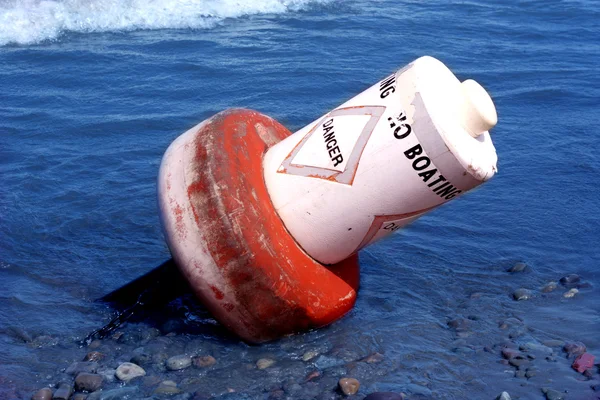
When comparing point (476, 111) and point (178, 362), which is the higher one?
point (476, 111)

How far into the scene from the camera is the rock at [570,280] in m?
5.00

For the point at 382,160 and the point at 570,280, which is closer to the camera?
the point at 382,160

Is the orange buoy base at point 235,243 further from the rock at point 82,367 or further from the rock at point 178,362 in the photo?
the rock at point 82,367

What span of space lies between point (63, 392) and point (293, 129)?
3854 millimetres

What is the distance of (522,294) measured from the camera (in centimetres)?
487

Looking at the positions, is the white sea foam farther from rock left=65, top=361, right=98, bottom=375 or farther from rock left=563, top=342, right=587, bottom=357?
rock left=563, top=342, right=587, bottom=357

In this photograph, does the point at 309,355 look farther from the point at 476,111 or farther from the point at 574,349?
the point at 476,111

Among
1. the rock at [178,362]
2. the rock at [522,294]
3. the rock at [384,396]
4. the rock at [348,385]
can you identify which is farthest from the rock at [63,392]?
the rock at [522,294]

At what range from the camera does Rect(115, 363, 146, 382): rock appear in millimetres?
3962

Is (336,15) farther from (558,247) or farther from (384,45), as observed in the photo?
(558,247)

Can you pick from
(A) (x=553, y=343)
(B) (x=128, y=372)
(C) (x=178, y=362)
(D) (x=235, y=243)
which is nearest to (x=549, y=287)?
(A) (x=553, y=343)

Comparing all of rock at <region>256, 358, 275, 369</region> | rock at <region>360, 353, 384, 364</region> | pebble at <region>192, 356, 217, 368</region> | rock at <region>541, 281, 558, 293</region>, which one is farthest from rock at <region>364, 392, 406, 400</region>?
rock at <region>541, 281, 558, 293</region>

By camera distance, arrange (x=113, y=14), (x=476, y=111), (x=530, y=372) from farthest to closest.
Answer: (x=113, y=14)
(x=530, y=372)
(x=476, y=111)

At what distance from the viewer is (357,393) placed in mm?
3828
